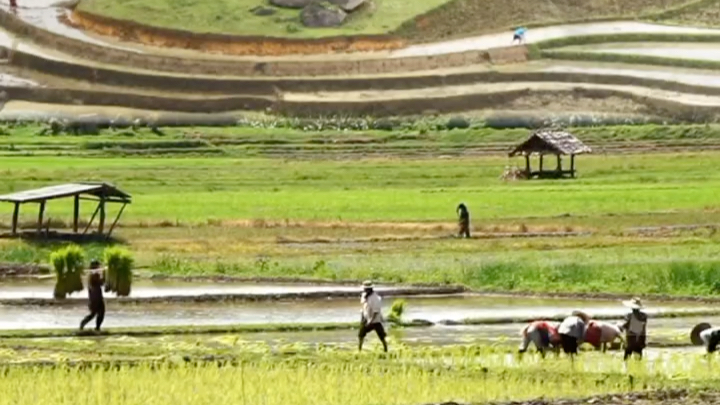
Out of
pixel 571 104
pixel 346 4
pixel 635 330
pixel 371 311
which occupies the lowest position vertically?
pixel 635 330

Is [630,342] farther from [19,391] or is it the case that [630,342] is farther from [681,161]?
[681,161]

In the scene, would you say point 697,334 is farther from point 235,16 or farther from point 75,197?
point 235,16

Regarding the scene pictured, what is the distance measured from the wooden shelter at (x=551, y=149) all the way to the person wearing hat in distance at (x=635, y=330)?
103ft

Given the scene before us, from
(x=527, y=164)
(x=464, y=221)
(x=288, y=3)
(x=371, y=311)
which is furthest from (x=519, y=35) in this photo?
(x=371, y=311)

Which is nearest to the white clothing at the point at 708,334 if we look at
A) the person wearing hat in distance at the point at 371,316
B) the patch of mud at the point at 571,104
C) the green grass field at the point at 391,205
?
the person wearing hat in distance at the point at 371,316

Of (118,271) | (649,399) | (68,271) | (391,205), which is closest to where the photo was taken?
(649,399)

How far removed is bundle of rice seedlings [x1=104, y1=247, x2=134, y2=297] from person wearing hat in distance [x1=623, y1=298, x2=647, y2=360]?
33.2 feet

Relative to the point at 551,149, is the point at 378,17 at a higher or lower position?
higher

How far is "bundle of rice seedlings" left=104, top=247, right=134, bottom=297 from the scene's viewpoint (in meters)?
33.4

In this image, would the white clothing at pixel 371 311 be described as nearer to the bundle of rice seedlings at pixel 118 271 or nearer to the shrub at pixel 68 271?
the bundle of rice seedlings at pixel 118 271

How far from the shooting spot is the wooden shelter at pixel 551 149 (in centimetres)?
5734

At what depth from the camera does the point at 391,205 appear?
47594mm

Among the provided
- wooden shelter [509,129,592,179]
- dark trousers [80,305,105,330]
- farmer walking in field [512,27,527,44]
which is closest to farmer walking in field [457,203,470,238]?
dark trousers [80,305,105,330]

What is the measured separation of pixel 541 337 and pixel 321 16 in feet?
198
